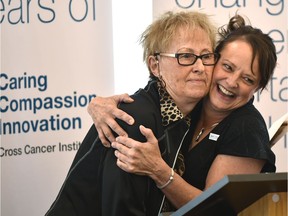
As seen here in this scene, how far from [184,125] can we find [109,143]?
0.90 ft

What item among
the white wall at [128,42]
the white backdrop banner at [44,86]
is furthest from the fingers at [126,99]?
the white wall at [128,42]

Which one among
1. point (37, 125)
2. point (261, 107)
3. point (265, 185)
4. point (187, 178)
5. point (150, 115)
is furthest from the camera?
point (261, 107)

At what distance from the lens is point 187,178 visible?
206 cm

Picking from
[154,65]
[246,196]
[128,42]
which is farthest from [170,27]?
[128,42]

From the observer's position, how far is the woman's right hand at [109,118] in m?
1.91

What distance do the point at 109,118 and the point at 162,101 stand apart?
21 cm

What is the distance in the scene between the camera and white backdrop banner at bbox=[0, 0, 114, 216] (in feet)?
11.1

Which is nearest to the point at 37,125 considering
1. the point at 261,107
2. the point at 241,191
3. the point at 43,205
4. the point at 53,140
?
the point at 53,140

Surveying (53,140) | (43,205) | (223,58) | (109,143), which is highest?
(223,58)

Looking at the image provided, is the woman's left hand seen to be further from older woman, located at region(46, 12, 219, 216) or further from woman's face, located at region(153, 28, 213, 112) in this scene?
woman's face, located at region(153, 28, 213, 112)

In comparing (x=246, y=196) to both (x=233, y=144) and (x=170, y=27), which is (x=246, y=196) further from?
(x=170, y=27)

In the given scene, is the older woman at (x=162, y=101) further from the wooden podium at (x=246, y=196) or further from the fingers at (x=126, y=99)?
the wooden podium at (x=246, y=196)

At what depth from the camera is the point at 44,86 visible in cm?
342

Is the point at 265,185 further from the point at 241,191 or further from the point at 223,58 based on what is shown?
the point at 223,58
